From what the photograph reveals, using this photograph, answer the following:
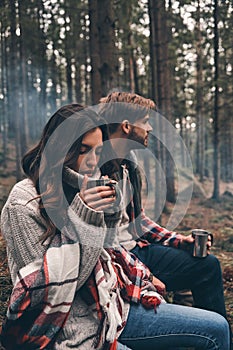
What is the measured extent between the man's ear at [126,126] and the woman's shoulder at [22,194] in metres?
1.30

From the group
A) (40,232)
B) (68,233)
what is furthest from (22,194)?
(68,233)

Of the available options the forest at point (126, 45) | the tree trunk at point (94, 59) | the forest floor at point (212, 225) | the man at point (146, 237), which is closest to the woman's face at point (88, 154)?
the man at point (146, 237)

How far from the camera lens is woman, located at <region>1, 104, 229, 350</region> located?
1.92 m

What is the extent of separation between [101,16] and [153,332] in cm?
510

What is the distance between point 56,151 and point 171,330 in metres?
1.14

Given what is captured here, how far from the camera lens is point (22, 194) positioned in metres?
2.09

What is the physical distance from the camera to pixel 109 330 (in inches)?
81.9

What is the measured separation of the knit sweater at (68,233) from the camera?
1.99 m

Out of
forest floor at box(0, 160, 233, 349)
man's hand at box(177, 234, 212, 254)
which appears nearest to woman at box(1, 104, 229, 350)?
man's hand at box(177, 234, 212, 254)

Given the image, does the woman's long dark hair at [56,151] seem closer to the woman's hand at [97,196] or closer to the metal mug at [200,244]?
the woman's hand at [97,196]

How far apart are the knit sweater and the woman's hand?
0.03m

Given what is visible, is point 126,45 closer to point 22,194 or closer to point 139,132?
point 139,132

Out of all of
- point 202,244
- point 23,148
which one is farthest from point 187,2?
point 202,244

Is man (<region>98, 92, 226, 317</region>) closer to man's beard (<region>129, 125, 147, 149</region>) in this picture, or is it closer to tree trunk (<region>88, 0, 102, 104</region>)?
man's beard (<region>129, 125, 147, 149</region>)
